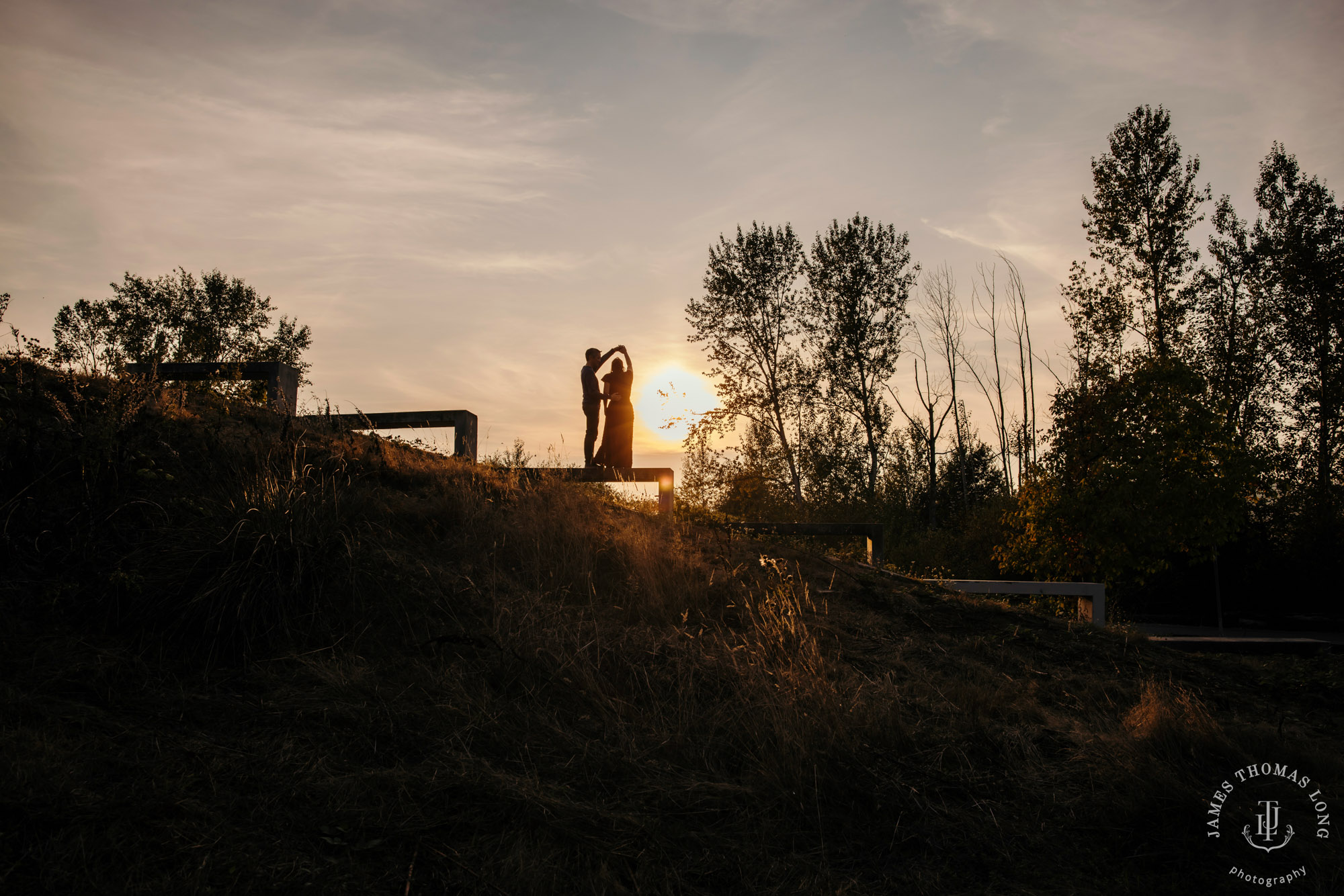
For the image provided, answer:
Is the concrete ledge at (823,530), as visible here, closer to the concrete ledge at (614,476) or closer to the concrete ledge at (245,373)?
the concrete ledge at (614,476)

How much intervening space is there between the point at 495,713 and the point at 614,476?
16.9ft

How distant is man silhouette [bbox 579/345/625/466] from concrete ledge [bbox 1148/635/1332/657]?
26.0ft

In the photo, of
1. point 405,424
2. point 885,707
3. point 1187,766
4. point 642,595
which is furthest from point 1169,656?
point 405,424

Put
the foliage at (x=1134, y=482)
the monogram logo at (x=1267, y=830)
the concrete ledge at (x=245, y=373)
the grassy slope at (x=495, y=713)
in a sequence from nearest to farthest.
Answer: the grassy slope at (x=495, y=713), the monogram logo at (x=1267, y=830), the concrete ledge at (x=245, y=373), the foliage at (x=1134, y=482)

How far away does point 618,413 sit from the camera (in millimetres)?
11781

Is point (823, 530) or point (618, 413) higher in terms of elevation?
point (618, 413)

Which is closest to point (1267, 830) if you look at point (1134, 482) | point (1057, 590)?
point (1057, 590)

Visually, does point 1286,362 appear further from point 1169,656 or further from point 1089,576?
point 1169,656

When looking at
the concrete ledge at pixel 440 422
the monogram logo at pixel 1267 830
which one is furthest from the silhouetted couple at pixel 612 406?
the monogram logo at pixel 1267 830

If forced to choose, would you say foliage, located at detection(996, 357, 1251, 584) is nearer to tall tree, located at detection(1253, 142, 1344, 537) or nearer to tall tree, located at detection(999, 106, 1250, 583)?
tall tree, located at detection(999, 106, 1250, 583)

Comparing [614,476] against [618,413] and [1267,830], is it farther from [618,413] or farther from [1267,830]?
[1267,830]

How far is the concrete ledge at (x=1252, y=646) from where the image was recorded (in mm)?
7889

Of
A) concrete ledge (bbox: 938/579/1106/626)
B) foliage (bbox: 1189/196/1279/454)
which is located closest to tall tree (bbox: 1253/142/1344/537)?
foliage (bbox: 1189/196/1279/454)

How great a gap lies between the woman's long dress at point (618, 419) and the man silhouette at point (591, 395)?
184 millimetres
